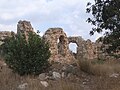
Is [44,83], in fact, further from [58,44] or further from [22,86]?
[58,44]

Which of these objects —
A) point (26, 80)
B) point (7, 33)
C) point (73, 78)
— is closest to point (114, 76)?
point (73, 78)

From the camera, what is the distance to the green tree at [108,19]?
12203 millimetres

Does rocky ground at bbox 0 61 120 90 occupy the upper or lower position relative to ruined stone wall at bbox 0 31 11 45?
lower

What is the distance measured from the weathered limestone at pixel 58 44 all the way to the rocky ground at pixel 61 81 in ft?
35.8

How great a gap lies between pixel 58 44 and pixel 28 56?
1565 cm

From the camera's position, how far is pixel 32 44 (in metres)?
15.4

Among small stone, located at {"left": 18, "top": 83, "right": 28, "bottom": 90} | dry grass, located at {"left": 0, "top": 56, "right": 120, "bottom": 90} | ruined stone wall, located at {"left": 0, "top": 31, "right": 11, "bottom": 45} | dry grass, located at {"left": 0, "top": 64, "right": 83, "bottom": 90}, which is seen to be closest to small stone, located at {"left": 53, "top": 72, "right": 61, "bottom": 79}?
dry grass, located at {"left": 0, "top": 56, "right": 120, "bottom": 90}

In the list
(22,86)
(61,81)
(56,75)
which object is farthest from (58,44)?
(22,86)

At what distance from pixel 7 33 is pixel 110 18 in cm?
1791

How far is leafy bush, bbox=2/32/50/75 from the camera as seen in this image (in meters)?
15.1

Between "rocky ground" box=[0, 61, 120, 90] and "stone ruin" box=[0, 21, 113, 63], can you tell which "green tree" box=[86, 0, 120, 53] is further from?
"stone ruin" box=[0, 21, 113, 63]

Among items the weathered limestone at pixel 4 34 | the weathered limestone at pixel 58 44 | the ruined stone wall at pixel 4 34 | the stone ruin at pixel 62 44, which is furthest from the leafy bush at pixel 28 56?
the weathered limestone at pixel 4 34

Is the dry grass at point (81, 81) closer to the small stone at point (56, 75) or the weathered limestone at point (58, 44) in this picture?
the small stone at point (56, 75)

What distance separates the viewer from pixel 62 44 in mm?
30406
